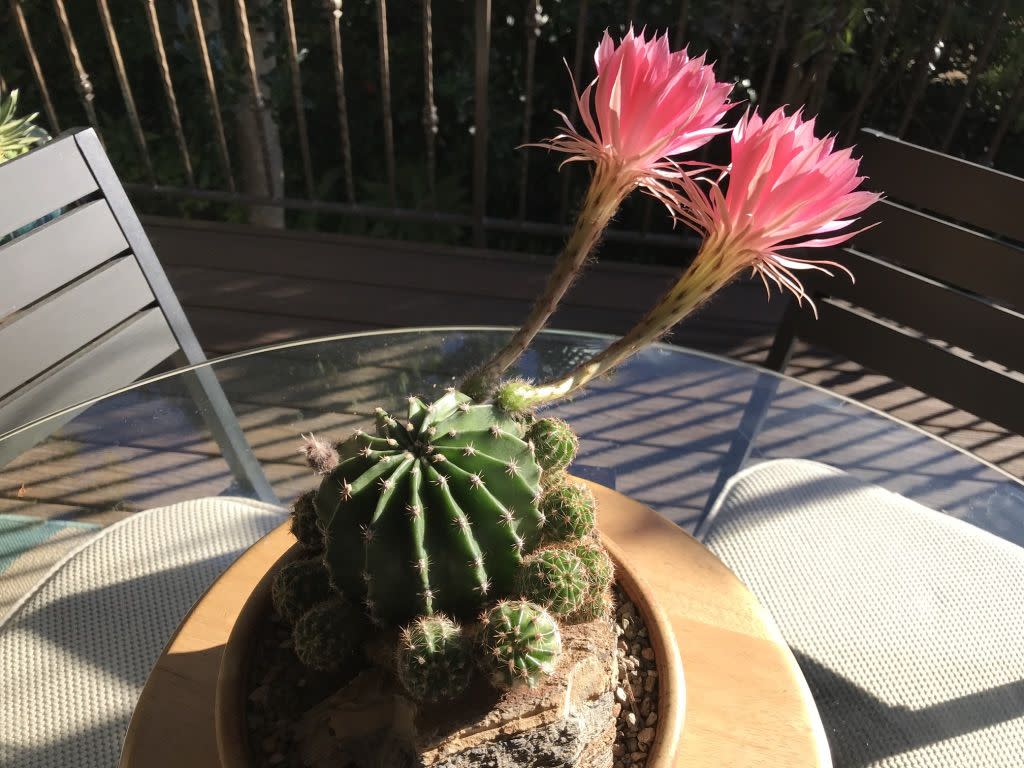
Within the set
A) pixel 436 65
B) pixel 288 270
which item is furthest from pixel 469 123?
pixel 288 270

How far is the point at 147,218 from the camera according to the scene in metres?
2.90

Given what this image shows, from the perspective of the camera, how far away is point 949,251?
58.1 inches

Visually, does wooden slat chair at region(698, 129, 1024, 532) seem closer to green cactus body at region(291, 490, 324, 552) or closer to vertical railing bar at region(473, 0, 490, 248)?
green cactus body at region(291, 490, 324, 552)

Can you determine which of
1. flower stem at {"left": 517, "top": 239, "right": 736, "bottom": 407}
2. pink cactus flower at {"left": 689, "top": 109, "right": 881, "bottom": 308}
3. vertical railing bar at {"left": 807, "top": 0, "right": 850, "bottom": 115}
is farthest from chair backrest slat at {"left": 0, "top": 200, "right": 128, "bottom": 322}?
vertical railing bar at {"left": 807, "top": 0, "right": 850, "bottom": 115}

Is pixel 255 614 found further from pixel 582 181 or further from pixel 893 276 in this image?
pixel 582 181

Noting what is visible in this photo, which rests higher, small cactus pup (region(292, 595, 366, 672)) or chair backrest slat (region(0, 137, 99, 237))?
chair backrest slat (region(0, 137, 99, 237))

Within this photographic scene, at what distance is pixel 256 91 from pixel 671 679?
2.54 m

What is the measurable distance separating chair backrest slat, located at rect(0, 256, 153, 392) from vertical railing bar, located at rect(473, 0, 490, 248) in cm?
140

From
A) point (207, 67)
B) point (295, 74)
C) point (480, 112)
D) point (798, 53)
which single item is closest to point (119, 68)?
point (207, 67)

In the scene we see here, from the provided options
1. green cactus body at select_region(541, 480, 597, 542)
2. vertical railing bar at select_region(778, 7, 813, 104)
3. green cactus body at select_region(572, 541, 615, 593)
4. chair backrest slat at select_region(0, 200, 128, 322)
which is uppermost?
vertical railing bar at select_region(778, 7, 813, 104)

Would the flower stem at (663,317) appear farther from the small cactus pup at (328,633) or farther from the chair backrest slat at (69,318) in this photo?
the chair backrest slat at (69,318)

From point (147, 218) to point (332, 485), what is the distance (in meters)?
2.68

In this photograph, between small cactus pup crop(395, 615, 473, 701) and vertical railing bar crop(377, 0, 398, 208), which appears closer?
small cactus pup crop(395, 615, 473, 701)

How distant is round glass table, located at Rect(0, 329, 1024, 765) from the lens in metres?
1.23
